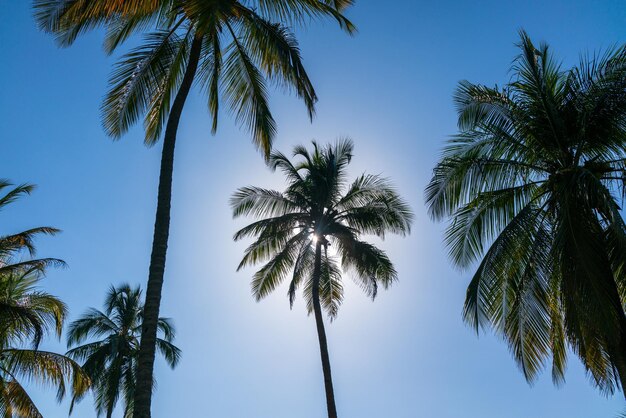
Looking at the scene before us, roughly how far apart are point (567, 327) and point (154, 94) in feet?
33.2

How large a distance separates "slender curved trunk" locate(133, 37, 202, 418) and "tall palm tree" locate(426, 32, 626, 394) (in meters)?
6.30

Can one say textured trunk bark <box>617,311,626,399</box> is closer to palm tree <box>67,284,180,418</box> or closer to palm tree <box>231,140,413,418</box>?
palm tree <box>231,140,413,418</box>

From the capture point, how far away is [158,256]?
9422 mm

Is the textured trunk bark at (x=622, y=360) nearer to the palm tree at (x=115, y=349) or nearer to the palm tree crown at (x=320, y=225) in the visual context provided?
the palm tree crown at (x=320, y=225)

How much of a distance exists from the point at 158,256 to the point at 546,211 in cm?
816

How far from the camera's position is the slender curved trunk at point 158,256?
27.3ft

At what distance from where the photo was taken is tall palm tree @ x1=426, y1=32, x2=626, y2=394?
10594 millimetres

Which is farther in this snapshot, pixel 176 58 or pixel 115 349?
pixel 115 349

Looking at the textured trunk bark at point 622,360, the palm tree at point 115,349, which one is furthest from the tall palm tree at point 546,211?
the palm tree at point 115,349

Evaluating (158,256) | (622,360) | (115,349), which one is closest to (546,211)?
(622,360)

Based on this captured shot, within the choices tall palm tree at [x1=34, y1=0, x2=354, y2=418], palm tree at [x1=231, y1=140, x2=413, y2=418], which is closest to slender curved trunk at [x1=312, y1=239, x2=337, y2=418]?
palm tree at [x1=231, y1=140, x2=413, y2=418]

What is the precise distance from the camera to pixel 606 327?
9836mm

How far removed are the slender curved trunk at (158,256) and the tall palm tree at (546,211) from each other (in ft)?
20.7

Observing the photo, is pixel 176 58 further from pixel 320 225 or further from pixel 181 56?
pixel 320 225
